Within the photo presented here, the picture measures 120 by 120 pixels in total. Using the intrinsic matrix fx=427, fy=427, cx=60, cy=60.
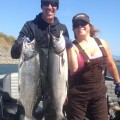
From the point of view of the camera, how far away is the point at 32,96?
632 centimetres

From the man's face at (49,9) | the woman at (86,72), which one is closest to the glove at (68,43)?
the woman at (86,72)

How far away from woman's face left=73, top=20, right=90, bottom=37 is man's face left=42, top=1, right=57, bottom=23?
0.39 m

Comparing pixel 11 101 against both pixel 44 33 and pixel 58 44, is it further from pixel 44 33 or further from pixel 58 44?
pixel 58 44

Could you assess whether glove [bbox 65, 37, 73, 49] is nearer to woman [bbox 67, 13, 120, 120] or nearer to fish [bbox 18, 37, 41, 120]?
woman [bbox 67, 13, 120, 120]

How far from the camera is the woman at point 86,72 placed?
6.48m

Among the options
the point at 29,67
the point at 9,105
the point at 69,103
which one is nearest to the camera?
the point at 29,67

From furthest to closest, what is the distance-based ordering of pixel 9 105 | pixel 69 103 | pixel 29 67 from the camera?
pixel 9 105
pixel 69 103
pixel 29 67

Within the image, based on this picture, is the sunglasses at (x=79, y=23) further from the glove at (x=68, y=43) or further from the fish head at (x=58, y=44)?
the fish head at (x=58, y=44)

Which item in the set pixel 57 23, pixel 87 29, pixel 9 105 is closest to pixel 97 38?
pixel 87 29

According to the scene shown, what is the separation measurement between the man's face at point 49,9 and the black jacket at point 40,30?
0.12 metres

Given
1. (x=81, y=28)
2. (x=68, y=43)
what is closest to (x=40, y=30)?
(x=68, y=43)

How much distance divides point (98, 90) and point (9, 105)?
7.36 feet

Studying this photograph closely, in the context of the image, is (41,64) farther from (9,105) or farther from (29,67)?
(9,105)

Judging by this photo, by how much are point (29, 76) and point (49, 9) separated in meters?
1.08
